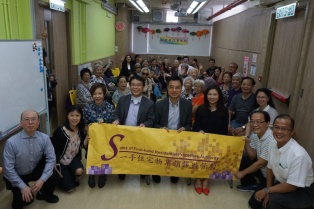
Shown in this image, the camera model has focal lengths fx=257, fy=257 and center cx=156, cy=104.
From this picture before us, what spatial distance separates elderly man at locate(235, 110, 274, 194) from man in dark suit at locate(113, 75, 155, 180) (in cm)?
119

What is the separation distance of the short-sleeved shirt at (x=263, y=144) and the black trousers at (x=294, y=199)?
1.71 feet

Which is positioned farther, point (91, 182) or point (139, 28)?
point (139, 28)

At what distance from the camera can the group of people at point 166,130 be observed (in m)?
2.36

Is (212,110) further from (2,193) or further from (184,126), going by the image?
(2,193)

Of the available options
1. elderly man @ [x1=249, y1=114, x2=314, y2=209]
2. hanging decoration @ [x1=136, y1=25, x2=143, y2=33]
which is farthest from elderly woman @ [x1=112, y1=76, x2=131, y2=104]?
hanging decoration @ [x1=136, y1=25, x2=143, y2=33]

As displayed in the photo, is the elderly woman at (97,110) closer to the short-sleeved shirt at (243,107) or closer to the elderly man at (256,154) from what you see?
the elderly man at (256,154)

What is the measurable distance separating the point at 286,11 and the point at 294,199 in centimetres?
302

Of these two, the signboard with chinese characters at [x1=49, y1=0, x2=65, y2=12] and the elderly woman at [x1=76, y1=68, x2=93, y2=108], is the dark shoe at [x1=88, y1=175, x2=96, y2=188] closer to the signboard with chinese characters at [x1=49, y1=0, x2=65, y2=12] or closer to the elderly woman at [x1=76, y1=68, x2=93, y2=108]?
the elderly woman at [x1=76, y1=68, x2=93, y2=108]

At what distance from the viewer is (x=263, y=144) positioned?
2.89m

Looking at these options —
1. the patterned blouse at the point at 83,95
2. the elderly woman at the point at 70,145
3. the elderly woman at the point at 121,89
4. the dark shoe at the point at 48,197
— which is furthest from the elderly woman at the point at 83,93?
the dark shoe at the point at 48,197

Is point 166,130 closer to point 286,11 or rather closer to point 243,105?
point 243,105

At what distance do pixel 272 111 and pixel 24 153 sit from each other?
3075 mm

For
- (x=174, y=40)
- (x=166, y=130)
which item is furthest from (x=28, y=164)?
(x=174, y=40)

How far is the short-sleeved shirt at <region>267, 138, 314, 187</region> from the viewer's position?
222 centimetres
